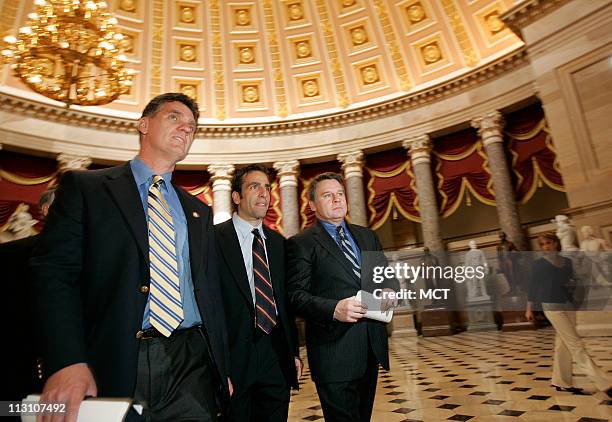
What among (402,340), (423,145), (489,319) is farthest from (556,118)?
(402,340)

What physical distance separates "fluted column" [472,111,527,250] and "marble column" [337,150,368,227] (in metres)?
4.21

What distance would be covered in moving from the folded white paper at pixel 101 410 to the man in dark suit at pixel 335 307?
128cm

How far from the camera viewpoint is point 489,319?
12.6 meters

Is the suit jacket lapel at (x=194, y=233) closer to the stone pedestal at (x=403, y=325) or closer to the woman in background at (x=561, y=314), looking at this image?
the woman in background at (x=561, y=314)

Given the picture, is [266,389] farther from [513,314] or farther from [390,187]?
[390,187]

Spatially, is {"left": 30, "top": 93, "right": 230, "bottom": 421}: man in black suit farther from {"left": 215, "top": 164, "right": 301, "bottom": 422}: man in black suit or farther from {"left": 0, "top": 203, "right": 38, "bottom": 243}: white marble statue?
{"left": 0, "top": 203, "right": 38, "bottom": 243}: white marble statue

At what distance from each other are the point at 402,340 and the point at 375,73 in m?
9.83

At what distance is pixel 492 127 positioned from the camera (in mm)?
13133

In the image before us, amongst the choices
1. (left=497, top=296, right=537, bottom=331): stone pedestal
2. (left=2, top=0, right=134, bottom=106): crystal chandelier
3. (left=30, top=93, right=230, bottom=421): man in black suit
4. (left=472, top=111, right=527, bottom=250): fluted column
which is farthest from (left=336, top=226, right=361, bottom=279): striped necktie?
(left=472, top=111, right=527, bottom=250): fluted column

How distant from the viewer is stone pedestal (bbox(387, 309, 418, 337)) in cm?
1316

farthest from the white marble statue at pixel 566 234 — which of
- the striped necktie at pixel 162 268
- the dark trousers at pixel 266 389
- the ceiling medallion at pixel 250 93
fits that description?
the ceiling medallion at pixel 250 93

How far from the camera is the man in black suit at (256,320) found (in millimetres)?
2443

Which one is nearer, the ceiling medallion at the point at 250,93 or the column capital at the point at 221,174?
the column capital at the point at 221,174

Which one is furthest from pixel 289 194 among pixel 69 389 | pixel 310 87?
pixel 69 389
